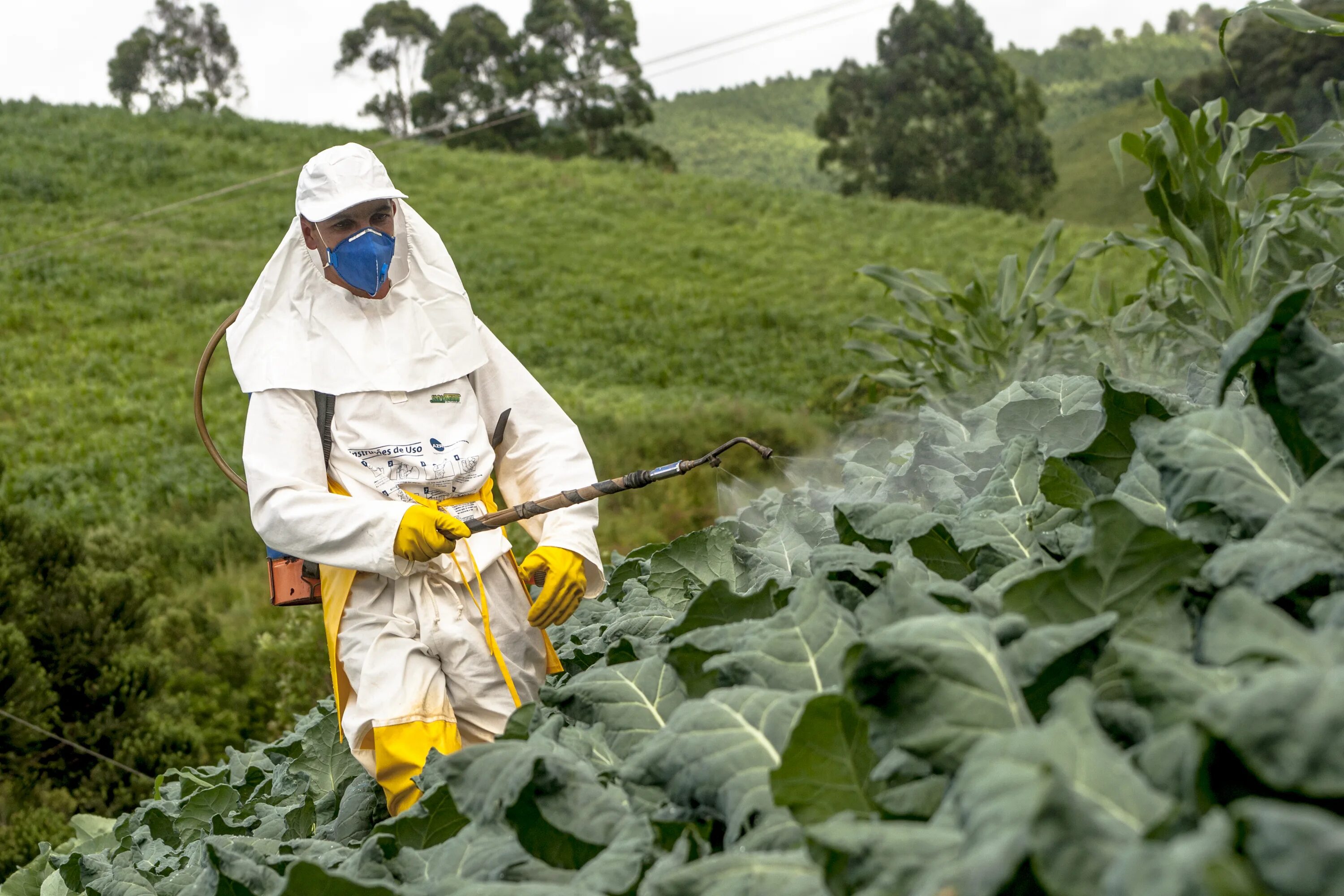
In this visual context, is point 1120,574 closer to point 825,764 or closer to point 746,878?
point 825,764

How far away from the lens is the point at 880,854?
2.32 ft

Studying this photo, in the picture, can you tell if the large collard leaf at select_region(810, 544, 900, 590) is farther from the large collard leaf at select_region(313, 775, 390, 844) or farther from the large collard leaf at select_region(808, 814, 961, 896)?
the large collard leaf at select_region(313, 775, 390, 844)

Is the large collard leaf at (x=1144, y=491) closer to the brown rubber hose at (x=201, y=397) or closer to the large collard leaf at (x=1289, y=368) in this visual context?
the large collard leaf at (x=1289, y=368)

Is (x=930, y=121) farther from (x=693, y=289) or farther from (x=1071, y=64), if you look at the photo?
(x=1071, y=64)

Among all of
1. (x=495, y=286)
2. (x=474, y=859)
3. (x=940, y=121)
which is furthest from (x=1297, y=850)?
(x=940, y=121)

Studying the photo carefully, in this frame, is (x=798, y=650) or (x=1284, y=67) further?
(x=1284, y=67)

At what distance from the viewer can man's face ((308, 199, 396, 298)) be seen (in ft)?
7.79

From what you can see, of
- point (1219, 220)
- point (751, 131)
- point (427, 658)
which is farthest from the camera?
point (751, 131)

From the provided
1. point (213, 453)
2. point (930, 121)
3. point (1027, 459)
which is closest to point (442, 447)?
point (213, 453)

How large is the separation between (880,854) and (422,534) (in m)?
1.59

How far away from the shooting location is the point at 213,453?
2.78m

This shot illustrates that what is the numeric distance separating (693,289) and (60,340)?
35.9 feet

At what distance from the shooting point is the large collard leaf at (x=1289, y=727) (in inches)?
23.4

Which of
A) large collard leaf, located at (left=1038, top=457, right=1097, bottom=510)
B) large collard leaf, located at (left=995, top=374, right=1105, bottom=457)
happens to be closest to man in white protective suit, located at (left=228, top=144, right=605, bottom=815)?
large collard leaf, located at (left=995, top=374, right=1105, bottom=457)
